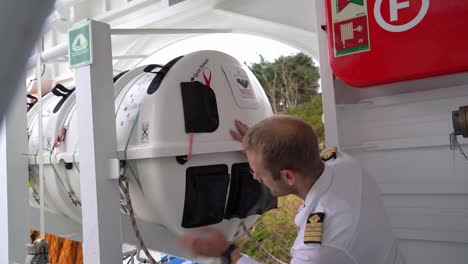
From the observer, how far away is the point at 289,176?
1.34 metres

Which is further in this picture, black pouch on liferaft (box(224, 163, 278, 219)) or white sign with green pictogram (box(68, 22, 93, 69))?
black pouch on liferaft (box(224, 163, 278, 219))

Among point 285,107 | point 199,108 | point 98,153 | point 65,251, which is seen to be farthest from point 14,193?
point 285,107

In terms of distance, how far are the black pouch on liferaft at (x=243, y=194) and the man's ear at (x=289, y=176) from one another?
18.4 inches

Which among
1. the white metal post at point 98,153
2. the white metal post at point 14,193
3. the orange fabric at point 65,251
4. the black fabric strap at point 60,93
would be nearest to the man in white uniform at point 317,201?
the white metal post at point 98,153

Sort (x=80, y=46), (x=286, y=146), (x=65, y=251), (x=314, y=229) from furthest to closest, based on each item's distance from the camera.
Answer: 1. (x=65, y=251)
2. (x=80, y=46)
3. (x=286, y=146)
4. (x=314, y=229)

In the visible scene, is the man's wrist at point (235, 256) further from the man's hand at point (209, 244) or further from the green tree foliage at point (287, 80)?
the green tree foliage at point (287, 80)

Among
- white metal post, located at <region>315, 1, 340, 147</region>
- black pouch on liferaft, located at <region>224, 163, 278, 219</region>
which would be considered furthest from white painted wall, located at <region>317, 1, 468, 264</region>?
black pouch on liferaft, located at <region>224, 163, 278, 219</region>

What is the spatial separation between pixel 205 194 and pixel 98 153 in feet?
1.49

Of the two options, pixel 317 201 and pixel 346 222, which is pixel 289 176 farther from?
pixel 346 222

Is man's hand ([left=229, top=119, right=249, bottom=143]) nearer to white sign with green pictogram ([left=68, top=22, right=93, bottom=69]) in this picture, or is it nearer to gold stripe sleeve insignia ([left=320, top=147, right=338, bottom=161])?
gold stripe sleeve insignia ([left=320, top=147, right=338, bottom=161])

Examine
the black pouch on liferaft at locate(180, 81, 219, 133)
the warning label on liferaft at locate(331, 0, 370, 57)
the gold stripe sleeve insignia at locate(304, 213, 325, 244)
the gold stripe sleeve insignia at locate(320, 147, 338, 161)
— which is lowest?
the gold stripe sleeve insignia at locate(304, 213, 325, 244)

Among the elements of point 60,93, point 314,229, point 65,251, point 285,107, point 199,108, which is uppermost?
point 60,93

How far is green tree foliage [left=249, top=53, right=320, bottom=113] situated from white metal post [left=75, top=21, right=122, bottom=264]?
1.42 m

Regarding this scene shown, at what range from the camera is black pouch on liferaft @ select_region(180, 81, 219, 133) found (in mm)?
1608
